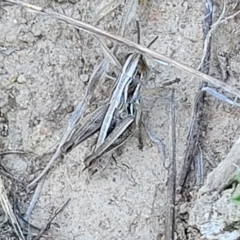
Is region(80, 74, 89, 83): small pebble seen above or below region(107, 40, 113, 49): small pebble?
below

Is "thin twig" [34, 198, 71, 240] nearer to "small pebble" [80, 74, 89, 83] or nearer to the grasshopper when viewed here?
the grasshopper

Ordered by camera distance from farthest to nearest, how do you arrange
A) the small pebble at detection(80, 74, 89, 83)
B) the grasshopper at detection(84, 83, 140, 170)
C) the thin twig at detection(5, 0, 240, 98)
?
the small pebble at detection(80, 74, 89, 83)
the grasshopper at detection(84, 83, 140, 170)
the thin twig at detection(5, 0, 240, 98)

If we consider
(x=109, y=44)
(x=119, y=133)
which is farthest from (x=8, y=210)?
(x=109, y=44)

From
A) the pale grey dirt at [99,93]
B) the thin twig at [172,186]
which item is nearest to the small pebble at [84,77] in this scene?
the pale grey dirt at [99,93]

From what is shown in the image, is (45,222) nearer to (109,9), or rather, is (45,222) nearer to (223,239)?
(223,239)

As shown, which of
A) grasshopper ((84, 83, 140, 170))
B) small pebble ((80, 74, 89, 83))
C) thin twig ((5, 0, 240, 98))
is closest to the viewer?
thin twig ((5, 0, 240, 98))

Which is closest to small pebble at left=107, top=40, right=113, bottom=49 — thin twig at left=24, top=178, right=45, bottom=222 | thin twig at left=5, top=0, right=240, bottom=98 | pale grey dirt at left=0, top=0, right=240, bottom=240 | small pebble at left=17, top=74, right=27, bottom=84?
pale grey dirt at left=0, top=0, right=240, bottom=240

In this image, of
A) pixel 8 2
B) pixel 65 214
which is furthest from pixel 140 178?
pixel 8 2

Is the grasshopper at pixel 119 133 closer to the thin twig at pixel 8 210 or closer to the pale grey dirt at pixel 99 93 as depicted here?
the pale grey dirt at pixel 99 93

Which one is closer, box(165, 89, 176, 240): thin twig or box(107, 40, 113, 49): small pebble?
box(165, 89, 176, 240): thin twig

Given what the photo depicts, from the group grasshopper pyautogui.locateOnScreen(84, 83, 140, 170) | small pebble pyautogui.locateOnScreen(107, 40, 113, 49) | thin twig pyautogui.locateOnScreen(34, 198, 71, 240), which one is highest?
small pebble pyautogui.locateOnScreen(107, 40, 113, 49)
